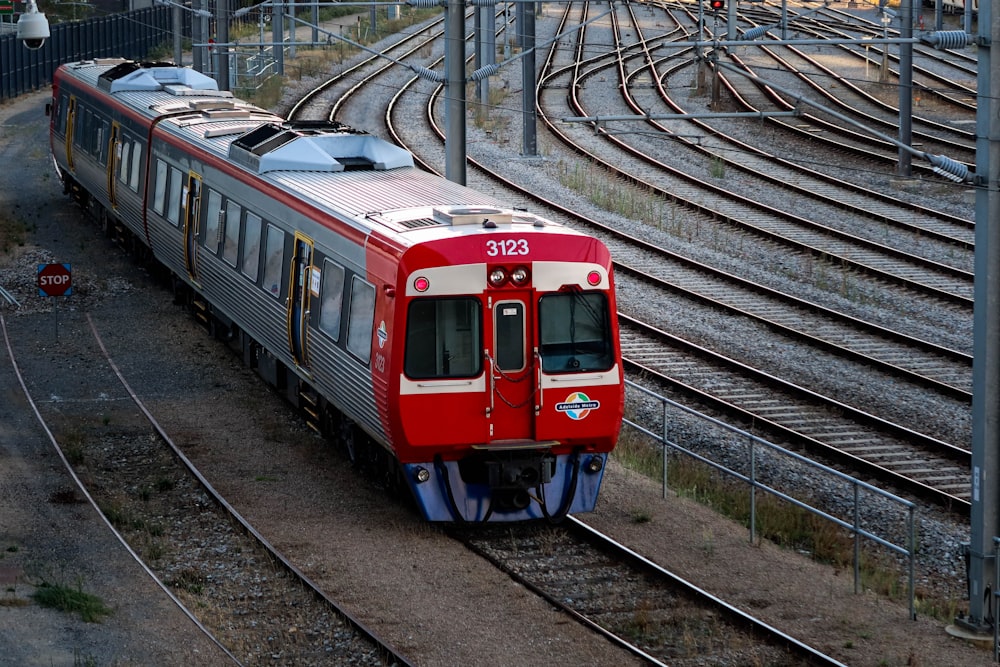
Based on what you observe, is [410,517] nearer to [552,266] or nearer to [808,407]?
[552,266]

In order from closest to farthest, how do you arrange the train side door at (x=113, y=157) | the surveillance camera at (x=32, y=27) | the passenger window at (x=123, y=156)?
the surveillance camera at (x=32, y=27) → the passenger window at (x=123, y=156) → the train side door at (x=113, y=157)

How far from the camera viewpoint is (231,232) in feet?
62.3

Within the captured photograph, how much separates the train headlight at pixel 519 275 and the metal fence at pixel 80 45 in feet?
135

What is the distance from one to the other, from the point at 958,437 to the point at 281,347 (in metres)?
8.02

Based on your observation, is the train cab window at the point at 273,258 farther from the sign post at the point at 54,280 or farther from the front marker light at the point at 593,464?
the sign post at the point at 54,280

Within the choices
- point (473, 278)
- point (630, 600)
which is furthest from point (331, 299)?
point (630, 600)

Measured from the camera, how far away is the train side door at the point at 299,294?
52.3ft

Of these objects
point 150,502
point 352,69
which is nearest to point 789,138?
point 352,69

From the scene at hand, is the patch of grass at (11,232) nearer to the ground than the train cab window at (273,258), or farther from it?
nearer to the ground

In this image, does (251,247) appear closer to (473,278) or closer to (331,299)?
(331,299)

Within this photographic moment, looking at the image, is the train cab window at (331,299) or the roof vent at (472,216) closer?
the roof vent at (472,216)

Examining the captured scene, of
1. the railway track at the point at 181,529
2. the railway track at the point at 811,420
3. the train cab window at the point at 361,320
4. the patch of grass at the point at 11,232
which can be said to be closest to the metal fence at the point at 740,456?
the railway track at the point at 811,420

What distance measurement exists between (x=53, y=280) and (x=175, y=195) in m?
2.10

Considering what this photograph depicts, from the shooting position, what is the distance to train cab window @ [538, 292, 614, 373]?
533 inches
